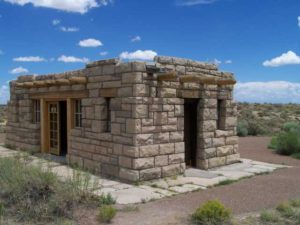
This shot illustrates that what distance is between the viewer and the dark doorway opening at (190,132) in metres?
11.0

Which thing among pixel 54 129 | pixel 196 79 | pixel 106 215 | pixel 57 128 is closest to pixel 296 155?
pixel 196 79

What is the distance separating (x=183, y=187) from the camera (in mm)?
8805

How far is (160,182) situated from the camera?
9.20 m

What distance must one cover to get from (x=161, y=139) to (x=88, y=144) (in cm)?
232

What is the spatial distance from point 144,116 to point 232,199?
2.80 m

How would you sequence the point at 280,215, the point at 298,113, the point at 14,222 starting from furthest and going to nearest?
the point at 298,113, the point at 280,215, the point at 14,222

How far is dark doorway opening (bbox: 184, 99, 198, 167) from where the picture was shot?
11.0 m

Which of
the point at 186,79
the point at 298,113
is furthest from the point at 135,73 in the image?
the point at 298,113

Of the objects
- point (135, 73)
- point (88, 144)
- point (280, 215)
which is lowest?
point (280, 215)

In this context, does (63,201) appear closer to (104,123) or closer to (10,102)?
(104,123)

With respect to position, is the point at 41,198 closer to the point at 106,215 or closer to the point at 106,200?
the point at 106,200

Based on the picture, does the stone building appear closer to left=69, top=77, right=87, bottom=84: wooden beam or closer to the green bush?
left=69, top=77, right=87, bottom=84: wooden beam

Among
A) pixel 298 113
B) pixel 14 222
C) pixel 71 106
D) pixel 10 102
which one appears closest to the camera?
pixel 14 222

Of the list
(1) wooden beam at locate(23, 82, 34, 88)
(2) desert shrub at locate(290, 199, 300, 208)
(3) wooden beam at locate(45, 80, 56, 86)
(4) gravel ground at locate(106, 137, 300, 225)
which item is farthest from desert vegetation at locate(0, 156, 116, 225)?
(1) wooden beam at locate(23, 82, 34, 88)
